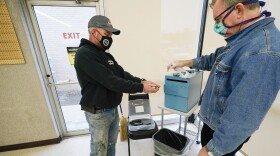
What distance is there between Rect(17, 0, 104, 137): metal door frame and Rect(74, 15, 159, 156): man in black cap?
2.31 feet

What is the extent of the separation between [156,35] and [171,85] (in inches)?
34.5

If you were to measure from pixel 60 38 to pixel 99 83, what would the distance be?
3.57ft

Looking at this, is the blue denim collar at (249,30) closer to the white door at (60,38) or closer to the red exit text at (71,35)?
the white door at (60,38)

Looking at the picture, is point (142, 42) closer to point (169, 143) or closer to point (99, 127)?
point (99, 127)

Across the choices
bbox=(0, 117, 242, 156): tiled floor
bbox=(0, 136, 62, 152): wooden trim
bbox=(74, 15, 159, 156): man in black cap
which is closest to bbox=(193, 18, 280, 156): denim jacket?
bbox=(74, 15, 159, 156): man in black cap

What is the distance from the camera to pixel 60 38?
5.99 ft

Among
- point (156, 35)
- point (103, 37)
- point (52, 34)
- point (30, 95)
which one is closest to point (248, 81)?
point (103, 37)

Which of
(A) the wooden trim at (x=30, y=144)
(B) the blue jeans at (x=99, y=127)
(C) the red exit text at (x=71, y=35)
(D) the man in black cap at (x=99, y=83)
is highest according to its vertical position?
(C) the red exit text at (x=71, y=35)

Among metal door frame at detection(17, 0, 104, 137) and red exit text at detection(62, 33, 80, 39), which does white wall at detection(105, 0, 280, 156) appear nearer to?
metal door frame at detection(17, 0, 104, 137)

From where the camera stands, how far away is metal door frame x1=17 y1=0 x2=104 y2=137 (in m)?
1.62

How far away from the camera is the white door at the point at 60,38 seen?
1698 millimetres

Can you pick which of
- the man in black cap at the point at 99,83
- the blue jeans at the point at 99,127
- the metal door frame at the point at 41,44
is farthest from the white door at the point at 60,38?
the blue jeans at the point at 99,127

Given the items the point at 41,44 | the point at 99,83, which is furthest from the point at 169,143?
the point at 41,44

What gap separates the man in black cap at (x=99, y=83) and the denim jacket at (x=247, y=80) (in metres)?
0.69
